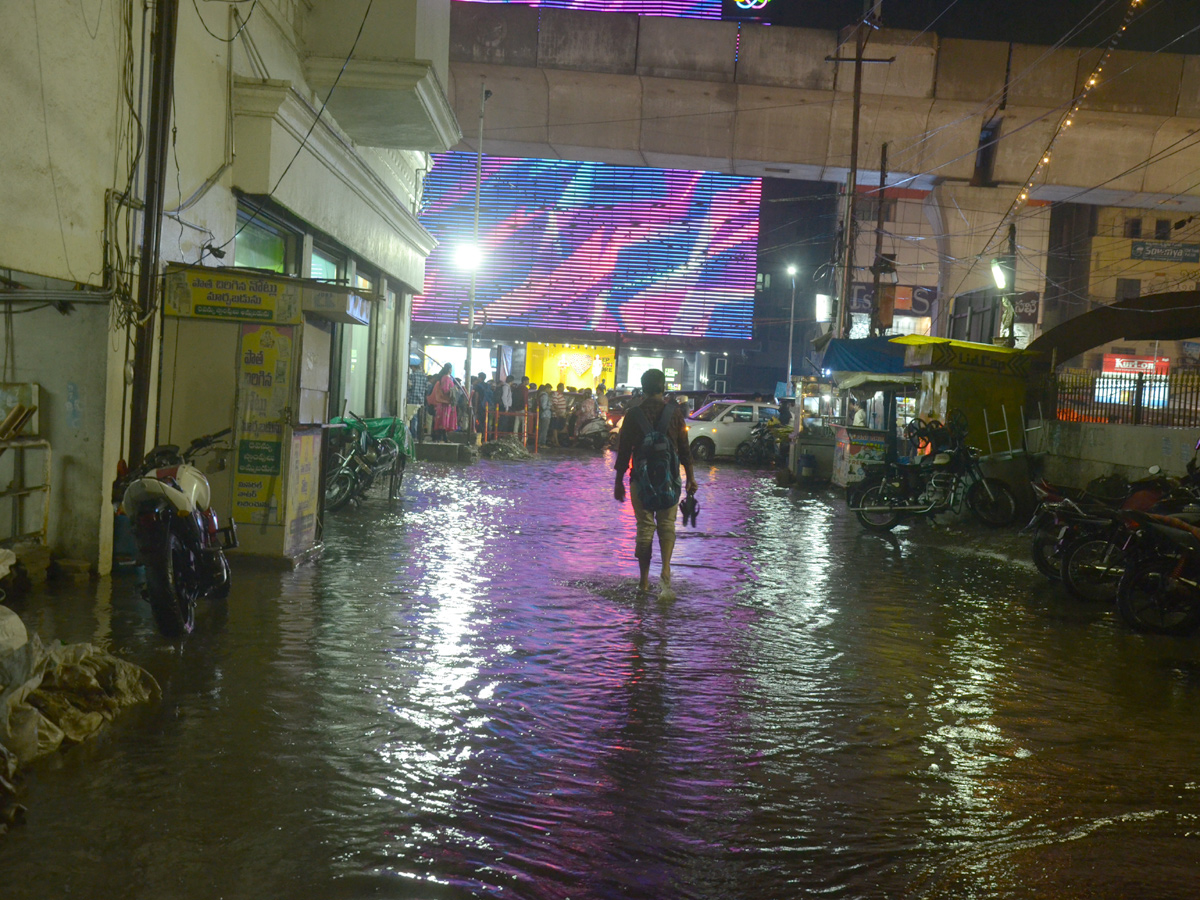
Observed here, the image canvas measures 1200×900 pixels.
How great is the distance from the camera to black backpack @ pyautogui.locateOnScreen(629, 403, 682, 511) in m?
8.44

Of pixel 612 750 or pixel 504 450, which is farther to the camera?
pixel 504 450

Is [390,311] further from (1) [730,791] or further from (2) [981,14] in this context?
(2) [981,14]

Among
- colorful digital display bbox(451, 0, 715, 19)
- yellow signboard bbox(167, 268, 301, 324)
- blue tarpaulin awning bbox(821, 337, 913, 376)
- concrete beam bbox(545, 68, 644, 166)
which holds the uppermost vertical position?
colorful digital display bbox(451, 0, 715, 19)

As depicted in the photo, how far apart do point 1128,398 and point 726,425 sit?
1549 centimetres

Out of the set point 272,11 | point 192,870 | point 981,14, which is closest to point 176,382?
point 272,11

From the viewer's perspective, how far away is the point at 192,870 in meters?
3.35

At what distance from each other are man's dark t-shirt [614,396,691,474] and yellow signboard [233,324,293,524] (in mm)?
2921

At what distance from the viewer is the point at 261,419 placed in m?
8.89

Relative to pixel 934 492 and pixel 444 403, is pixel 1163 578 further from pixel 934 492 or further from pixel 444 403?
pixel 444 403

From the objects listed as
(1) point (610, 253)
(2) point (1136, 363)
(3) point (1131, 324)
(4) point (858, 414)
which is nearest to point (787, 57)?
(4) point (858, 414)

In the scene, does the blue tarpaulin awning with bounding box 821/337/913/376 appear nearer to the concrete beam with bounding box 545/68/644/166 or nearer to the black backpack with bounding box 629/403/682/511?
the concrete beam with bounding box 545/68/644/166

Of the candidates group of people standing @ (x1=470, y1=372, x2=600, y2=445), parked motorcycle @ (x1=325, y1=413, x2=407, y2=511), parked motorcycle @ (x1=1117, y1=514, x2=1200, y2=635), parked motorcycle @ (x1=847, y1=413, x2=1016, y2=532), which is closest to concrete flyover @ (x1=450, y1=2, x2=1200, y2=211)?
group of people standing @ (x1=470, y1=372, x2=600, y2=445)

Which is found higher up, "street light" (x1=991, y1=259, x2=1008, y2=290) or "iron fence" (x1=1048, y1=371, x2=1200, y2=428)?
"street light" (x1=991, y1=259, x2=1008, y2=290)

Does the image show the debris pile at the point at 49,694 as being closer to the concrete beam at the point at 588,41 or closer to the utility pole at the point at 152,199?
the utility pole at the point at 152,199
